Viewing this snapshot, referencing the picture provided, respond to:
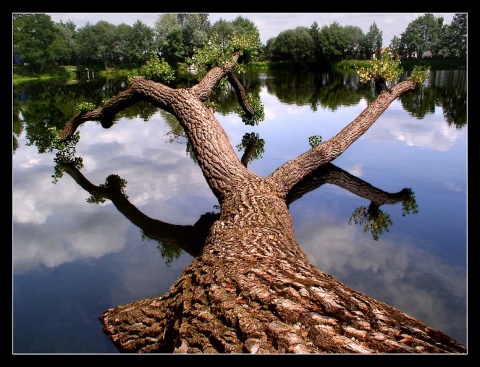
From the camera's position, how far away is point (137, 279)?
494 cm

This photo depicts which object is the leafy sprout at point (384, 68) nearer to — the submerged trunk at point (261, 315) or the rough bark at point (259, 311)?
the rough bark at point (259, 311)

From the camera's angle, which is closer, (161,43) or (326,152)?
(326,152)

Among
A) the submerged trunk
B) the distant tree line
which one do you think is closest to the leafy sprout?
the submerged trunk

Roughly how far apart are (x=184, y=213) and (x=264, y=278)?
3.87 metres

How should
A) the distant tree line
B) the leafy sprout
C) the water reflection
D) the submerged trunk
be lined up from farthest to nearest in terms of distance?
the distant tree line, the leafy sprout, the water reflection, the submerged trunk

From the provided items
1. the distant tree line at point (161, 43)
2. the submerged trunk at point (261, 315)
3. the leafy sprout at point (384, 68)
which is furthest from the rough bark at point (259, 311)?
the distant tree line at point (161, 43)

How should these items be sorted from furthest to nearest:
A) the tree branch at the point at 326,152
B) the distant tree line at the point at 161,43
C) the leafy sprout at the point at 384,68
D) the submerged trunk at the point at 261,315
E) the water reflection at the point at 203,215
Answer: the distant tree line at the point at 161,43 < the leafy sprout at the point at 384,68 < the tree branch at the point at 326,152 < the water reflection at the point at 203,215 < the submerged trunk at the point at 261,315

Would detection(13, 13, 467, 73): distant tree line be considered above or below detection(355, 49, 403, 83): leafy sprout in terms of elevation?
above

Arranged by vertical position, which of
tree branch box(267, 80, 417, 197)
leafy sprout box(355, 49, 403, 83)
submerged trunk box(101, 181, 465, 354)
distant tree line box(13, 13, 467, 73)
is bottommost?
submerged trunk box(101, 181, 465, 354)

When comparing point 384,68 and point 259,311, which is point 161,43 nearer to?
point 384,68

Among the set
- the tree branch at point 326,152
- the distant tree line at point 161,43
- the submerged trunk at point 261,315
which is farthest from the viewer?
the distant tree line at point 161,43

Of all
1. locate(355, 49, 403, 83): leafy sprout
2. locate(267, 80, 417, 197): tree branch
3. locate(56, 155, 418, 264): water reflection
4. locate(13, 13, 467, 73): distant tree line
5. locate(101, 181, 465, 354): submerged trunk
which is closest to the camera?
locate(101, 181, 465, 354): submerged trunk

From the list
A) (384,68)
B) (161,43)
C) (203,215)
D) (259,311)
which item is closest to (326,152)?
(203,215)

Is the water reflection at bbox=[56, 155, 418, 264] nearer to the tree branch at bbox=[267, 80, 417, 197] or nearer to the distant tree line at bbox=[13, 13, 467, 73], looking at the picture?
the tree branch at bbox=[267, 80, 417, 197]
